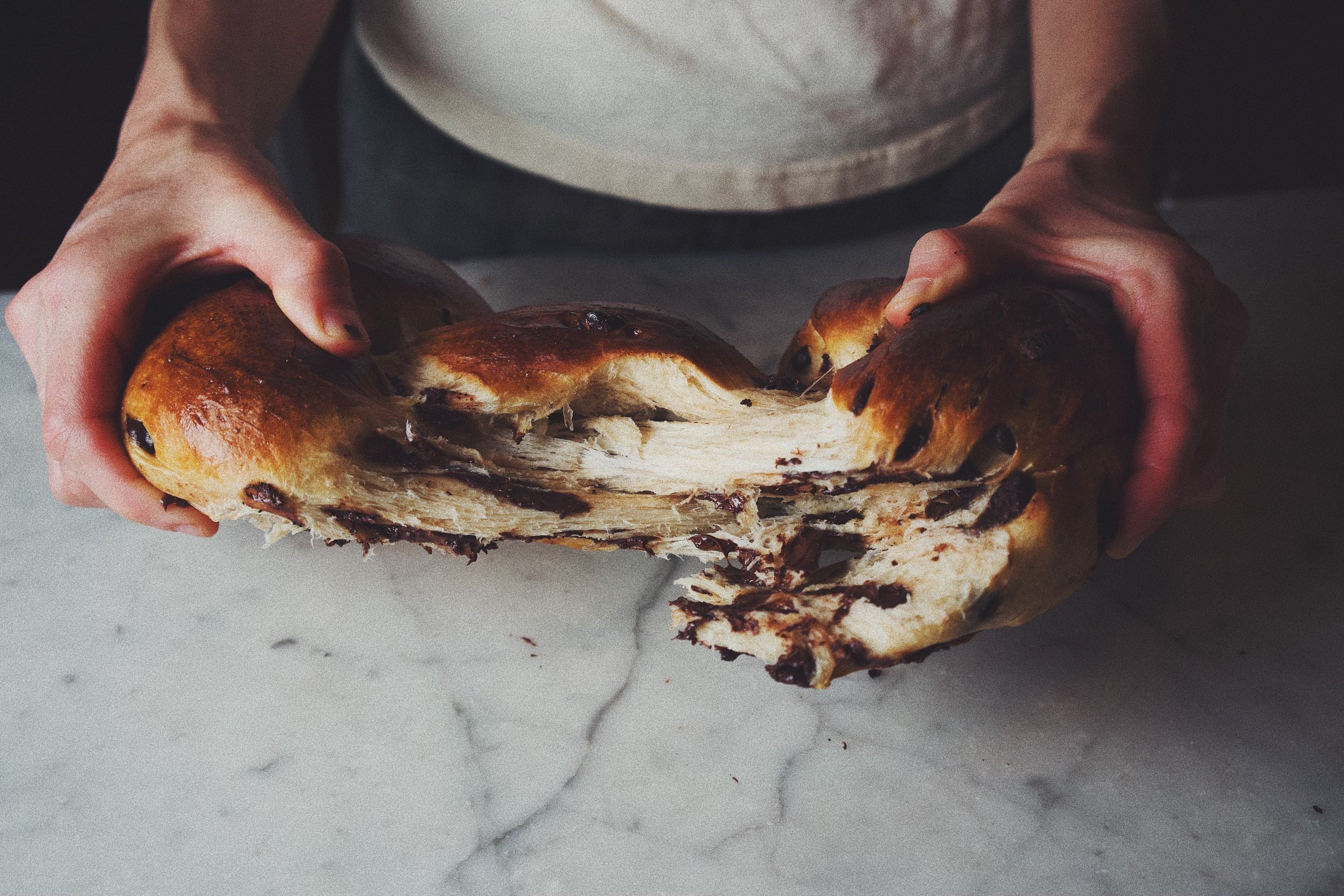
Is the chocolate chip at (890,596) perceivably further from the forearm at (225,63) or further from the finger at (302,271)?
the forearm at (225,63)

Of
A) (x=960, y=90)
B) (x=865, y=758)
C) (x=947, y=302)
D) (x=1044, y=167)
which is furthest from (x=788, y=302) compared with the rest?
(x=865, y=758)

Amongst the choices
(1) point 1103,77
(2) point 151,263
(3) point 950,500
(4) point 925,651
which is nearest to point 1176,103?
(1) point 1103,77

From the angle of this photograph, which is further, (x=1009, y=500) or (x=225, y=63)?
(x=225, y=63)

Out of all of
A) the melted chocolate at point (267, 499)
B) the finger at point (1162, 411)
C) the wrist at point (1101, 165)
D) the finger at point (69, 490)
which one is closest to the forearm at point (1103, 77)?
the wrist at point (1101, 165)

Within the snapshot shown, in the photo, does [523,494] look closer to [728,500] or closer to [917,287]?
[728,500]

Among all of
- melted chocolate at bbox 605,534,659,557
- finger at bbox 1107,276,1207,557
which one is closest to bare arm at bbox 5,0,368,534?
melted chocolate at bbox 605,534,659,557

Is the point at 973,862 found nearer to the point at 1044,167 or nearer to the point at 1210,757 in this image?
the point at 1210,757

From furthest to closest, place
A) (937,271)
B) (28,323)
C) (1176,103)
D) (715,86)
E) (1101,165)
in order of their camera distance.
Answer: (1176,103) < (715,86) < (1101,165) < (28,323) < (937,271)

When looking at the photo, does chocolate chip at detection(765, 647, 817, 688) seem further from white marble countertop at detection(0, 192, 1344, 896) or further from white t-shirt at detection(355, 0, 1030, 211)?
white t-shirt at detection(355, 0, 1030, 211)
